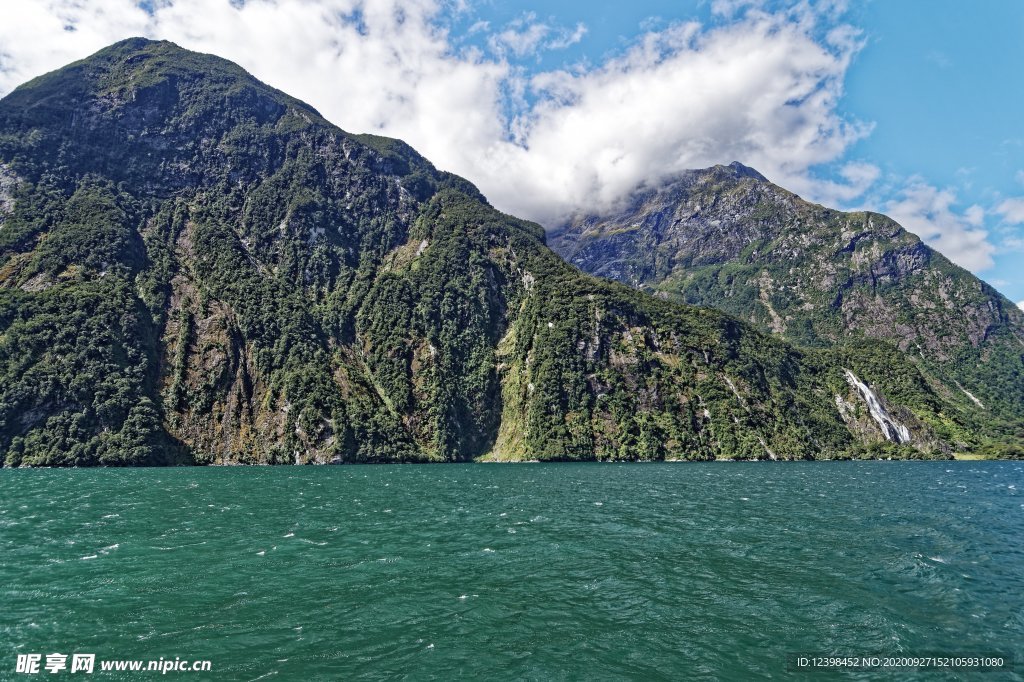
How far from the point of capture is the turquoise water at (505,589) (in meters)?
25.4

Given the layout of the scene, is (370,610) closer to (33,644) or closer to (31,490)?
(33,644)

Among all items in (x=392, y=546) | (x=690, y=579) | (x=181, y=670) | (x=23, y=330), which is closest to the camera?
(x=181, y=670)

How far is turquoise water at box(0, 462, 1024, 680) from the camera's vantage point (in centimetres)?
2542

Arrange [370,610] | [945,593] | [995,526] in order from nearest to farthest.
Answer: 1. [370,610]
2. [945,593]
3. [995,526]

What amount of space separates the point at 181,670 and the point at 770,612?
30843 millimetres

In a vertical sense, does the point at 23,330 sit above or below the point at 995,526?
above

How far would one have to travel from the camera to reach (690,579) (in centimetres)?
3769

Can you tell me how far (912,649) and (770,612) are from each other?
6721mm

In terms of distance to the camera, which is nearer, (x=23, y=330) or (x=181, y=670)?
(x=181, y=670)

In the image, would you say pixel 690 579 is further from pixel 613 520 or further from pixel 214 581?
pixel 214 581

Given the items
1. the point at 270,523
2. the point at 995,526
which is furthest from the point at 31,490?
the point at 995,526

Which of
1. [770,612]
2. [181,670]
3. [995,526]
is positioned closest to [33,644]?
[181,670]

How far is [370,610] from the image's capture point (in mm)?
31203

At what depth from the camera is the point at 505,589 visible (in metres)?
35.3
